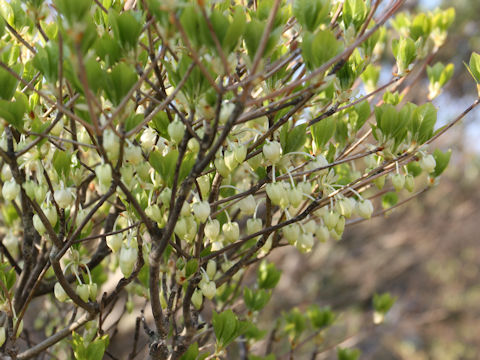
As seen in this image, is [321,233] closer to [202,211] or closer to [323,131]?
[323,131]

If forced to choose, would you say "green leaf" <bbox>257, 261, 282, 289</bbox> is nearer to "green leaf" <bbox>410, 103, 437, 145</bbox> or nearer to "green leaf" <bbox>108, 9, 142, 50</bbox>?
"green leaf" <bbox>410, 103, 437, 145</bbox>

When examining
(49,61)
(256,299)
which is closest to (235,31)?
(49,61)

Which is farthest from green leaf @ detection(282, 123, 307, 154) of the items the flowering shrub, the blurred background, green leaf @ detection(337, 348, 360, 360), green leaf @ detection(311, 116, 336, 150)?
the blurred background

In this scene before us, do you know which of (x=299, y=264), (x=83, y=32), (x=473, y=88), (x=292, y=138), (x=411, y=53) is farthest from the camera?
(x=473, y=88)

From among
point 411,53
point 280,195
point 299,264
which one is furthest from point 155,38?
point 299,264

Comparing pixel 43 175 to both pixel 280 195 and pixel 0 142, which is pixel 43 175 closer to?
pixel 0 142

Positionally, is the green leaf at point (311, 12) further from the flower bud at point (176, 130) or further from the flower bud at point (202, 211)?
→ the flower bud at point (202, 211)

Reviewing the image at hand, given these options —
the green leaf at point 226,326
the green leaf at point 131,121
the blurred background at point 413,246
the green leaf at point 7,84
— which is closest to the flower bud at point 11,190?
the green leaf at point 7,84
